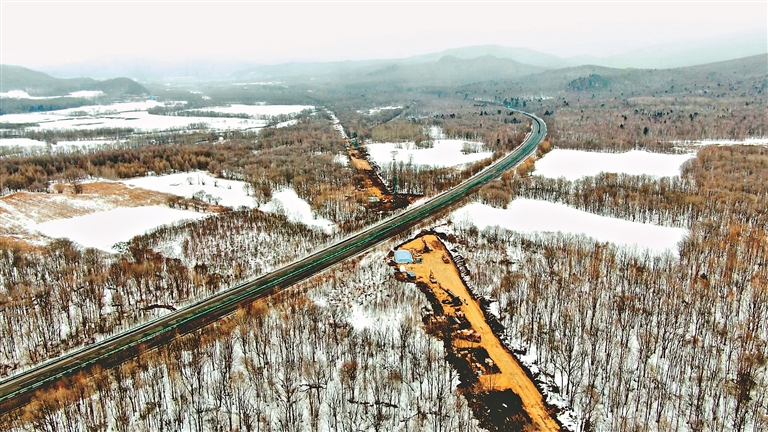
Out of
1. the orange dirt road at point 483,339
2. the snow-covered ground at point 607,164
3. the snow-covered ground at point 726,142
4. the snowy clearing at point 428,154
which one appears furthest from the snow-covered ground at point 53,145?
the snow-covered ground at point 726,142

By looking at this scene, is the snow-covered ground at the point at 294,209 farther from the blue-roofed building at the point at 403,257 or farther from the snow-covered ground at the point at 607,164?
the snow-covered ground at the point at 607,164

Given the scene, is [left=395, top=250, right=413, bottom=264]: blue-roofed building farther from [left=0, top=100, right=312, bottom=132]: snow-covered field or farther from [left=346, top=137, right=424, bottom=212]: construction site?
[left=0, top=100, right=312, bottom=132]: snow-covered field

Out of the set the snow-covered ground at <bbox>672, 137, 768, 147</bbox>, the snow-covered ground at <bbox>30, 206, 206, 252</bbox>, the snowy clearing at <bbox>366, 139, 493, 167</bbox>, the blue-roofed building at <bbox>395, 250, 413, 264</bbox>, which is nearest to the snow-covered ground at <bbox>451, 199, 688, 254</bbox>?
the blue-roofed building at <bbox>395, 250, 413, 264</bbox>

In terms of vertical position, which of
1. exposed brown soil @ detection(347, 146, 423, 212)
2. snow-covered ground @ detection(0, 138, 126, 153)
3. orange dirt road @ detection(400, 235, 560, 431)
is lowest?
orange dirt road @ detection(400, 235, 560, 431)

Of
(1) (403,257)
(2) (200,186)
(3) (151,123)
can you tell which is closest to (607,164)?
(1) (403,257)

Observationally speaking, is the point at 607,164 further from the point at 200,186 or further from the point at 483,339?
the point at 200,186

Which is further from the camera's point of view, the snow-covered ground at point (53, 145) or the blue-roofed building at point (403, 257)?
the snow-covered ground at point (53, 145)
